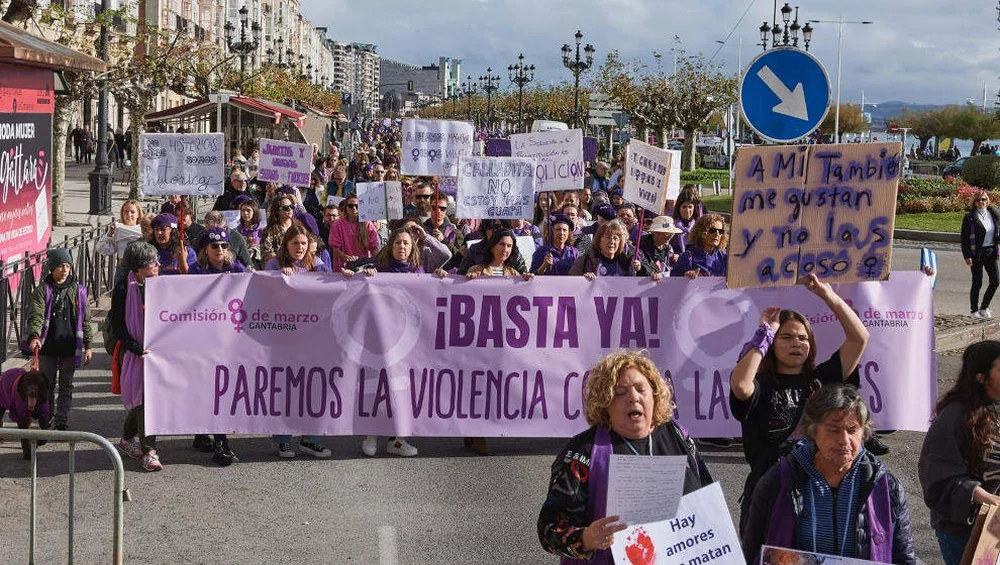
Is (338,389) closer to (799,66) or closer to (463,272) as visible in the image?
(463,272)

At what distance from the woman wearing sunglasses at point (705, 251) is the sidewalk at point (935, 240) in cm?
481

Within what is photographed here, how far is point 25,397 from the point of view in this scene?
9156 millimetres

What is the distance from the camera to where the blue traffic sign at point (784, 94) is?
341 inches

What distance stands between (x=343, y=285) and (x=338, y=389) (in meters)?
0.70

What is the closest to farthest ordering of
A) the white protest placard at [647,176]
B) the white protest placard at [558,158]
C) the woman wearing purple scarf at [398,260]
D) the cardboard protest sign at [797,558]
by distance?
the cardboard protest sign at [797,558]
the woman wearing purple scarf at [398,260]
the white protest placard at [647,176]
the white protest placard at [558,158]

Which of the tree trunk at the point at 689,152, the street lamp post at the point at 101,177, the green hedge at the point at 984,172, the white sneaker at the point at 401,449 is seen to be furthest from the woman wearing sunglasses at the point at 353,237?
the tree trunk at the point at 689,152

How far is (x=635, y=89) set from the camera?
61375 mm

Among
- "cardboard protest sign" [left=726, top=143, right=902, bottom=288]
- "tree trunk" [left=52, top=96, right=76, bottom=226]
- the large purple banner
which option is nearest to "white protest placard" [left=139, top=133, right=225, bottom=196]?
the large purple banner

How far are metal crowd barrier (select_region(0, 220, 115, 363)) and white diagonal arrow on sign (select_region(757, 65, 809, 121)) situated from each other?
525 centimetres

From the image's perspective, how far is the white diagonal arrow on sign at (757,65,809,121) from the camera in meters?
8.77

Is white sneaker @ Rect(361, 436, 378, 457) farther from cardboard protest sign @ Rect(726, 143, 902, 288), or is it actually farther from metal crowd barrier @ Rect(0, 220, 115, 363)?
cardboard protest sign @ Rect(726, 143, 902, 288)

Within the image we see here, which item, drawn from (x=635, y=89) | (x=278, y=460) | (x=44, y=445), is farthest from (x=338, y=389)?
(x=635, y=89)

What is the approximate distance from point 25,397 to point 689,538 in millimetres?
6273

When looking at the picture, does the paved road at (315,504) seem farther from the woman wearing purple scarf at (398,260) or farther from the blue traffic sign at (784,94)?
the blue traffic sign at (784,94)
